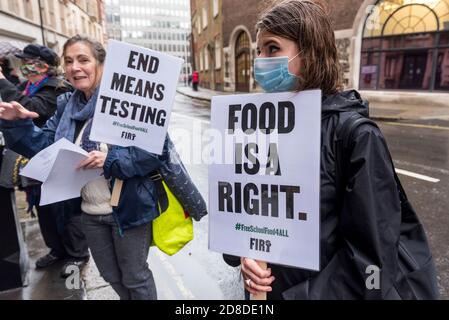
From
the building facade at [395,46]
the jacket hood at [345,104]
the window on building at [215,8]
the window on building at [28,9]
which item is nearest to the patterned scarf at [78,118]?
the jacket hood at [345,104]

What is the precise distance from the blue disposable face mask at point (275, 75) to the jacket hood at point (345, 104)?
6.1 inches

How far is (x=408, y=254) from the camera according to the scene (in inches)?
45.1

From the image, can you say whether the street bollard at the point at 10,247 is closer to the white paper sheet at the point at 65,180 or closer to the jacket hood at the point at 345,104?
the white paper sheet at the point at 65,180

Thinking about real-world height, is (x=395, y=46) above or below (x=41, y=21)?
below

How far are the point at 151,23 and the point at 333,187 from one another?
92093 mm

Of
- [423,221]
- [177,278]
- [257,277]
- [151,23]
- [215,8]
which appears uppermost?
[151,23]

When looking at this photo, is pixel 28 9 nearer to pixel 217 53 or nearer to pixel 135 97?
pixel 217 53

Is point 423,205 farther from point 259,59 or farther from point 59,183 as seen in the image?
point 59,183

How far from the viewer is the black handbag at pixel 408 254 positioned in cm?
110

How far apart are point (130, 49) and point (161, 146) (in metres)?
0.52

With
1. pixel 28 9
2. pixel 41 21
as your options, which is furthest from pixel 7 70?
pixel 41 21
